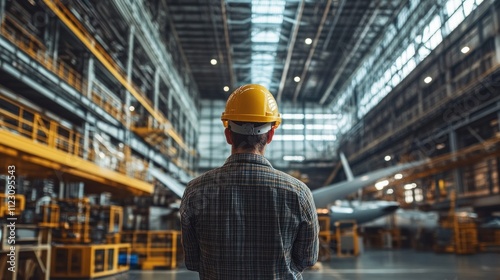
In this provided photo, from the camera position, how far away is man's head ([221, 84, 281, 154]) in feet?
7.07

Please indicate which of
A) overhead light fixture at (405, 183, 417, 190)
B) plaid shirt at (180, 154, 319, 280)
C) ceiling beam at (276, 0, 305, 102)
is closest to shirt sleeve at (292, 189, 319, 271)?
plaid shirt at (180, 154, 319, 280)

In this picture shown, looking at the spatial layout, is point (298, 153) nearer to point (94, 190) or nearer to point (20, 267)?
point (94, 190)

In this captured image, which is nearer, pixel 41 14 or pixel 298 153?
pixel 41 14

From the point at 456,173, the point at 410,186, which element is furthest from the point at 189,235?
the point at 410,186

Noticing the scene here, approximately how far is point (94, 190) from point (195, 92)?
99.7 feet

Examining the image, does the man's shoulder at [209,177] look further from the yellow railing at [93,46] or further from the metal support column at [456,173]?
the metal support column at [456,173]

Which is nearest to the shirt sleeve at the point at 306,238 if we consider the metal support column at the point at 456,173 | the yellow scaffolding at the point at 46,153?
the yellow scaffolding at the point at 46,153

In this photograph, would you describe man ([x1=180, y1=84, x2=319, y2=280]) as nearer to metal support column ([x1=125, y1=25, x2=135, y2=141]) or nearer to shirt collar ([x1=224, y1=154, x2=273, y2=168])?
shirt collar ([x1=224, y1=154, x2=273, y2=168])

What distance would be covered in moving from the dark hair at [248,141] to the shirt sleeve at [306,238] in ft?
1.07

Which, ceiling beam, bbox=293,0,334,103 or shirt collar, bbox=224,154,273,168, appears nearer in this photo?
shirt collar, bbox=224,154,273,168

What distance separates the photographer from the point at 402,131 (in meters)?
33.4

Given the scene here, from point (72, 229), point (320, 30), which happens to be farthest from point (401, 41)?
point (72, 229)

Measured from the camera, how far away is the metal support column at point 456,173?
2788 centimetres

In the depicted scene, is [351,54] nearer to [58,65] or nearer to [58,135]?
[58,65]
